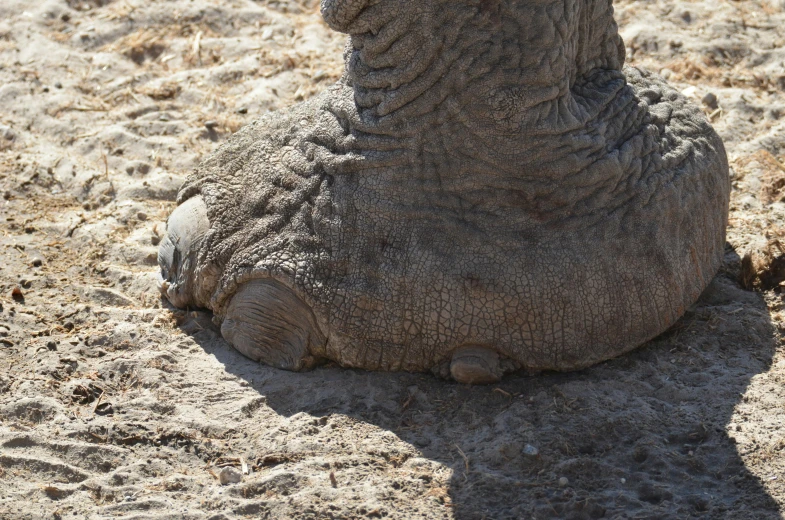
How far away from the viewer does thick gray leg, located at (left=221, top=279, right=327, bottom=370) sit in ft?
15.8

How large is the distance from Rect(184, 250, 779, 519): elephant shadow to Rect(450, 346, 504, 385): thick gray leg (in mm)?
48

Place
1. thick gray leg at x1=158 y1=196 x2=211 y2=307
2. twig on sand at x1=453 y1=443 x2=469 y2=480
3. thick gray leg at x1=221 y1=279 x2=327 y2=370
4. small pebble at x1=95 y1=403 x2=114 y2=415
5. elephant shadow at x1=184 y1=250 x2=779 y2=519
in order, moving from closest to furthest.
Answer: elephant shadow at x1=184 y1=250 x2=779 y2=519 < twig on sand at x1=453 y1=443 x2=469 y2=480 < small pebble at x1=95 y1=403 x2=114 y2=415 < thick gray leg at x1=221 y1=279 x2=327 y2=370 < thick gray leg at x1=158 y1=196 x2=211 y2=307

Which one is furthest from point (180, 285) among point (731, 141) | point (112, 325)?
point (731, 141)

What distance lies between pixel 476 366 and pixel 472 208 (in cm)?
68

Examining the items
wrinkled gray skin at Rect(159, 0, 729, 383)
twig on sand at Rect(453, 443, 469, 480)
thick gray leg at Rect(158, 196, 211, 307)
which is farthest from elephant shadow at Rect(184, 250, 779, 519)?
thick gray leg at Rect(158, 196, 211, 307)

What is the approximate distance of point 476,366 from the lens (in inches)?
181

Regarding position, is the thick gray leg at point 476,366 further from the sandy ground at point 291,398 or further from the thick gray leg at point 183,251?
the thick gray leg at point 183,251

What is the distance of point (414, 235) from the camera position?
460 centimetres

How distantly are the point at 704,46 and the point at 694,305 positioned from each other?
306 centimetres

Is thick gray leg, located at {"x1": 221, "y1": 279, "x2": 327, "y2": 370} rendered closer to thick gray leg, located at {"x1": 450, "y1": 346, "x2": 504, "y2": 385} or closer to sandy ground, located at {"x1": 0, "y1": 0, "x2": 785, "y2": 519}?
sandy ground, located at {"x1": 0, "y1": 0, "x2": 785, "y2": 519}

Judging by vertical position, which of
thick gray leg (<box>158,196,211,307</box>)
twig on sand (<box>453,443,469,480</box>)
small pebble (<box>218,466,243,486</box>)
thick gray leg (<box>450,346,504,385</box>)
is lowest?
small pebble (<box>218,466,243,486</box>)

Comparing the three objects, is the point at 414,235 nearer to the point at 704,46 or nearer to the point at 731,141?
the point at 731,141

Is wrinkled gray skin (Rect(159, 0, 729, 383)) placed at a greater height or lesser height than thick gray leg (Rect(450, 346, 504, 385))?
greater

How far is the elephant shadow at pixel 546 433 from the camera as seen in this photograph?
13.1ft
